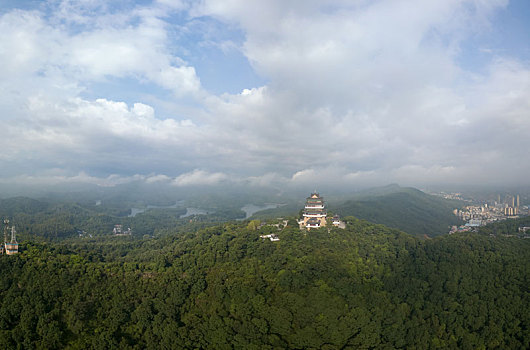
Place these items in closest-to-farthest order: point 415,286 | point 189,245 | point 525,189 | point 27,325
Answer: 1. point 27,325
2. point 415,286
3. point 189,245
4. point 525,189

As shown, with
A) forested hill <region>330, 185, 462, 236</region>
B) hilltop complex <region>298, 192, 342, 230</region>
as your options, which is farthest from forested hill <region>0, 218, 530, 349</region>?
forested hill <region>330, 185, 462, 236</region>

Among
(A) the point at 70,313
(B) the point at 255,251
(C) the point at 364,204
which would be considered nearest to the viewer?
(A) the point at 70,313

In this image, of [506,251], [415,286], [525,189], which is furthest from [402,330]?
[525,189]

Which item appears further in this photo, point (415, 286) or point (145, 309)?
point (415, 286)

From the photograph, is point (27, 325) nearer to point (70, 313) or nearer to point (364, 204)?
Answer: point (70, 313)

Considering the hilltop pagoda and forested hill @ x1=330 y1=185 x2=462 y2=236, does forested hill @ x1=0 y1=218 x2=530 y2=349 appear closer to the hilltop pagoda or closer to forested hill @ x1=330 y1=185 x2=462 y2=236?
the hilltop pagoda

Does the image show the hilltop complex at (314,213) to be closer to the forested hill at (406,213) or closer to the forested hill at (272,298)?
the forested hill at (272,298)

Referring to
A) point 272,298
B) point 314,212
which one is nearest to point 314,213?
point 314,212
